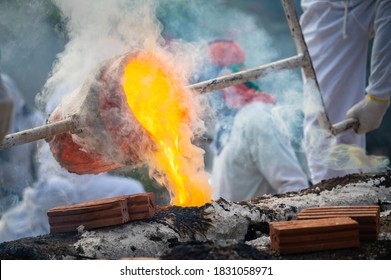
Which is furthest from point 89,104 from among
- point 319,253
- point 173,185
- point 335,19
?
point 335,19

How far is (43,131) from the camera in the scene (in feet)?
9.63

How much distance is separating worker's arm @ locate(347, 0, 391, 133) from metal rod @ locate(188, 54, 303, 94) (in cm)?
85

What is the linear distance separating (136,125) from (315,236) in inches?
41.4

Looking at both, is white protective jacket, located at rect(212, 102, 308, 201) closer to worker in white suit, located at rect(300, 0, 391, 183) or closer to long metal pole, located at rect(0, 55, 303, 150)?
worker in white suit, located at rect(300, 0, 391, 183)

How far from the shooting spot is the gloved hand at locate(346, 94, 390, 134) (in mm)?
4883

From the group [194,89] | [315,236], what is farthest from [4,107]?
[194,89]

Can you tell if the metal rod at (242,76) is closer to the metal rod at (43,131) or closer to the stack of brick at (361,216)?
the metal rod at (43,131)

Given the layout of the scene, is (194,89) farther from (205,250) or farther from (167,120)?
(205,250)

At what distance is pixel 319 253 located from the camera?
2463 millimetres

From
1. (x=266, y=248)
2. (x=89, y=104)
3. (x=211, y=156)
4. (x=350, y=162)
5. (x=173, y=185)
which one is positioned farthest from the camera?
(x=211, y=156)

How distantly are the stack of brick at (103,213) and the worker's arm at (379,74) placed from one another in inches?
101

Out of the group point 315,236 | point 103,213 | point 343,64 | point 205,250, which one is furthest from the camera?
point 343,64
